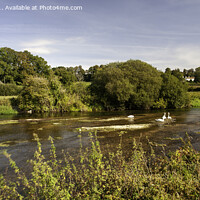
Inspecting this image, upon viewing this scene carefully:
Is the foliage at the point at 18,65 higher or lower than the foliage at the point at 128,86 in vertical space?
higher

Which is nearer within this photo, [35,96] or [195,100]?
[35,96]

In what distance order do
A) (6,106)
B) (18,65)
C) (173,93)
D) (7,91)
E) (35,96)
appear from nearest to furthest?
(6,106), (35,96), (173,93), (7,91), (18,65)

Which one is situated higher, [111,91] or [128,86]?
[128,86]

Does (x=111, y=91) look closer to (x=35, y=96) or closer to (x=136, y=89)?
(x=136, y=89)

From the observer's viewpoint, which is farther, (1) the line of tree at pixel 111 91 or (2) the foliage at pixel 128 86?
(2) the foliage at pixel 128 86

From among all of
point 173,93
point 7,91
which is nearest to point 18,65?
point 7,91

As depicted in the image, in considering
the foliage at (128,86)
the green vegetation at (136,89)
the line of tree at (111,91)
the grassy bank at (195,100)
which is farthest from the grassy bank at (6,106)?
the grassy bank at (195,100)

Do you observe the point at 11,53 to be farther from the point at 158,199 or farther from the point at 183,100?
the point at 158,199

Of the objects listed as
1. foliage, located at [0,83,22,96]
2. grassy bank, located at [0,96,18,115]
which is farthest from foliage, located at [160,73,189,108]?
foliage, located at [0,83,22,96]

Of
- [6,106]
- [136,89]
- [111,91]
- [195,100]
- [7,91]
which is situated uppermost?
[7,91]

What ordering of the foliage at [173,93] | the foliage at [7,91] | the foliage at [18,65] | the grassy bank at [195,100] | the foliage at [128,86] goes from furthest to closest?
the foliage at [18,65] < the grassy bank at [195,100] < the foliage at [7,91] < the foliage at [173,93] < the foliage at [128,86]

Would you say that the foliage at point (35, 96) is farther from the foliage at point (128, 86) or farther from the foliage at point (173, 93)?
the foliage at point (173, 93)

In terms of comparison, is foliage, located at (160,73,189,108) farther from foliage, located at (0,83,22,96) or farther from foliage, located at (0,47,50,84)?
foliage, located at (0,47,50,84)

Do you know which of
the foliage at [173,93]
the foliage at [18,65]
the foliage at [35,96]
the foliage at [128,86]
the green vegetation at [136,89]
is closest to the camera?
the foliage at [35,96]
